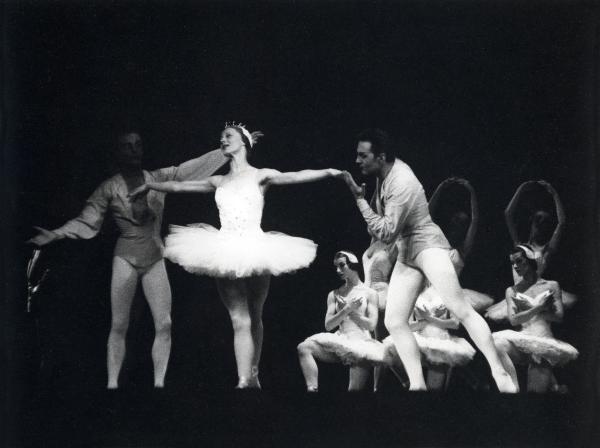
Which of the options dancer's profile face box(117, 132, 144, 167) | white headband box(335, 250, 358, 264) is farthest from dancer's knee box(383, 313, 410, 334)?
dancer's profile face box(117, 132, 144, 167)

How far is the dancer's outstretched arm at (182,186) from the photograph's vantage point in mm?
4605

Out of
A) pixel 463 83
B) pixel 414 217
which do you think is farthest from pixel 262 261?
pixel 463 83

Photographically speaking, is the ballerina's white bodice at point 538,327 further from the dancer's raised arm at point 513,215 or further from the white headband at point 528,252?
the dancer's raised arm at point 513,215

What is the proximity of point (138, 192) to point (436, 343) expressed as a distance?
1679mm

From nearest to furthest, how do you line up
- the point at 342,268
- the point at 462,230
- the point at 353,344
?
the point at 353,344 < the point at 342,268 < the point at 462,230

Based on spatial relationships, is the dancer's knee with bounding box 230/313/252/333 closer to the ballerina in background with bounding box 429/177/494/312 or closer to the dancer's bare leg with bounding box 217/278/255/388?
the dancer's bare leg with bounding box 217/278/255/388

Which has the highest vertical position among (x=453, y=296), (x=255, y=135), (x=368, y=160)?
(x=255, y=135)

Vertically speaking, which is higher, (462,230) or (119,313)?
(462,230)

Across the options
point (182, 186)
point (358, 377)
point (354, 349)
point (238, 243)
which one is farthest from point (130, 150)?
point (358, 377)

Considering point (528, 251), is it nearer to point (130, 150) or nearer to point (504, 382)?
point (504, 382)

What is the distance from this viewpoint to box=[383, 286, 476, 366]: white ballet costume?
179 inches

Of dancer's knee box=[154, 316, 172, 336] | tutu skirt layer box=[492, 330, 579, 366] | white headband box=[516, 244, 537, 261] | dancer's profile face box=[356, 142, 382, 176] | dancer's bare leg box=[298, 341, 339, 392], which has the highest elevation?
dancer's profile face box=[356, 142, 382, 176]

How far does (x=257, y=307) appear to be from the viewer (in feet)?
14.9

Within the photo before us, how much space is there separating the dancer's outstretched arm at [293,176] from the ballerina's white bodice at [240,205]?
6 centimetres
